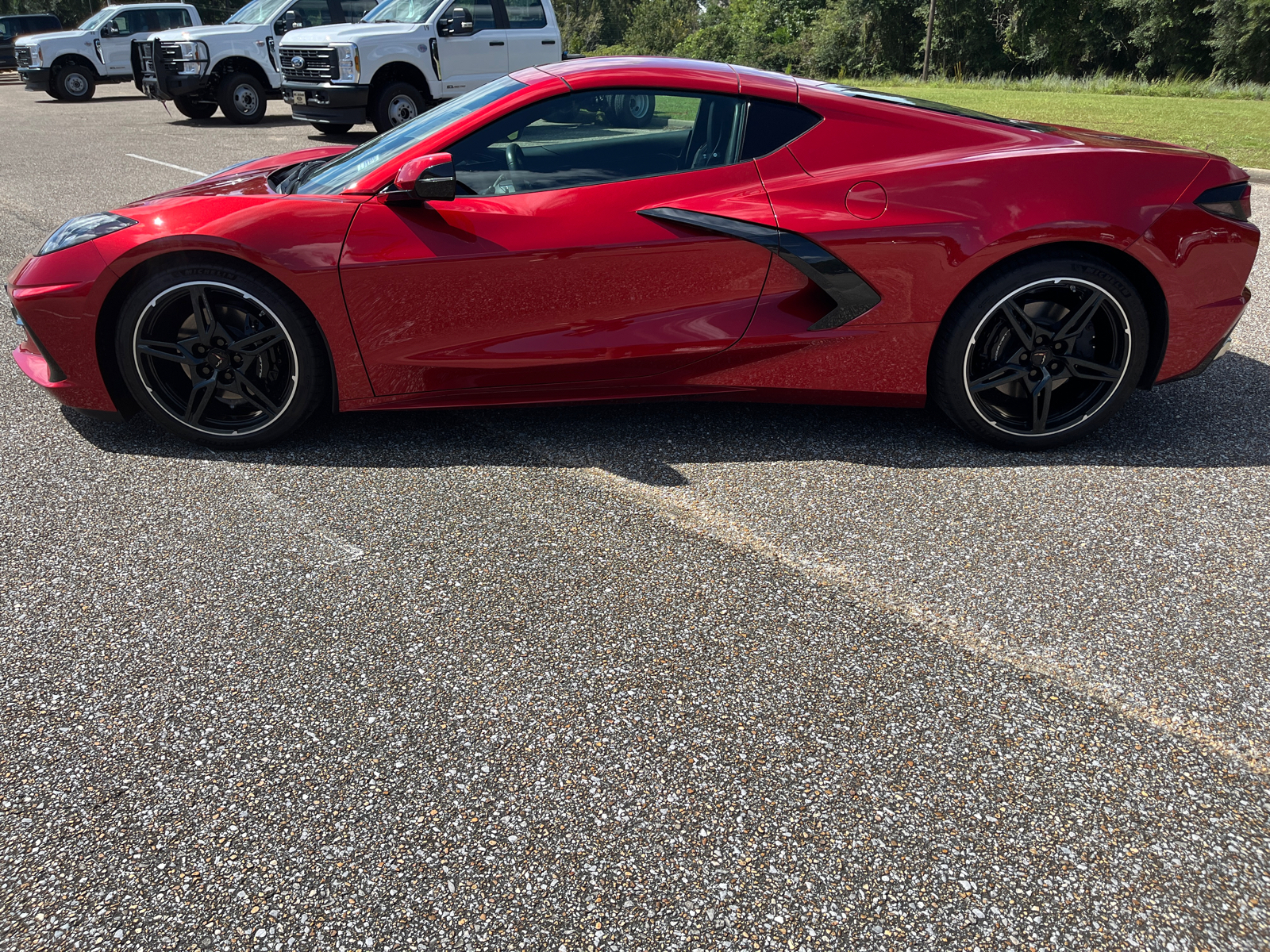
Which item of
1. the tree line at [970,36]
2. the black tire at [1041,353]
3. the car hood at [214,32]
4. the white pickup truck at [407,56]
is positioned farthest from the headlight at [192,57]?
the tree line at [970,36]

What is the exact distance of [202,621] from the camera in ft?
9.04

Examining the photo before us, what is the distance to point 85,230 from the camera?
372 centimetres

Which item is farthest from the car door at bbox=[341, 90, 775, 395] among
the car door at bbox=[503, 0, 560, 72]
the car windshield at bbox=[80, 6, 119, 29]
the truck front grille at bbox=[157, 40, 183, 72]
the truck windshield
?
the car windshield at bbox=[80, 6, 119, 29]

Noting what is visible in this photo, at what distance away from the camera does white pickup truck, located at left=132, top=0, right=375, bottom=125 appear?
15656 mm

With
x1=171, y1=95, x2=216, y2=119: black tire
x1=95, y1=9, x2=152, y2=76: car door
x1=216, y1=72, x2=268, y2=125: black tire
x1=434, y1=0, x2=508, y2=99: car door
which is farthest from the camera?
x1=95, y1=9, x2=152, y2=76: car door

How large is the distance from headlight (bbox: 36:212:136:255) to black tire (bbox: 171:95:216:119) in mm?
14899

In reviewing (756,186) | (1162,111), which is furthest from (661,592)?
(1162,111)

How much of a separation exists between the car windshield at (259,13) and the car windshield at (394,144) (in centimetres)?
1385

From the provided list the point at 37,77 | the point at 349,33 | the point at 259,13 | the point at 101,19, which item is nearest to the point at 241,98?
the point at 259,13

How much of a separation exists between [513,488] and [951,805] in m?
1.97

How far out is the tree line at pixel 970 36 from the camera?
130 feet

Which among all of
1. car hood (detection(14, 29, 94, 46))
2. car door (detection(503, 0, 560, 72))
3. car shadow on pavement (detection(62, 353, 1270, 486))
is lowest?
car shadow on pavement (detection(62, 353, 1270, 486))

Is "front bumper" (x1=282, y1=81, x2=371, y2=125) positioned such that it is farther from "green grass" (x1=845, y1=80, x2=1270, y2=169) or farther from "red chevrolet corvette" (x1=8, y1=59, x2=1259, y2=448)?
"red chevrolet corvette" (x1=8, y1=59, x2=1259, y2=448)

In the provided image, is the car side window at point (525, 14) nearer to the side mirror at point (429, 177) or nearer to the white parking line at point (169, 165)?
the white parking line at point (169, 165)
